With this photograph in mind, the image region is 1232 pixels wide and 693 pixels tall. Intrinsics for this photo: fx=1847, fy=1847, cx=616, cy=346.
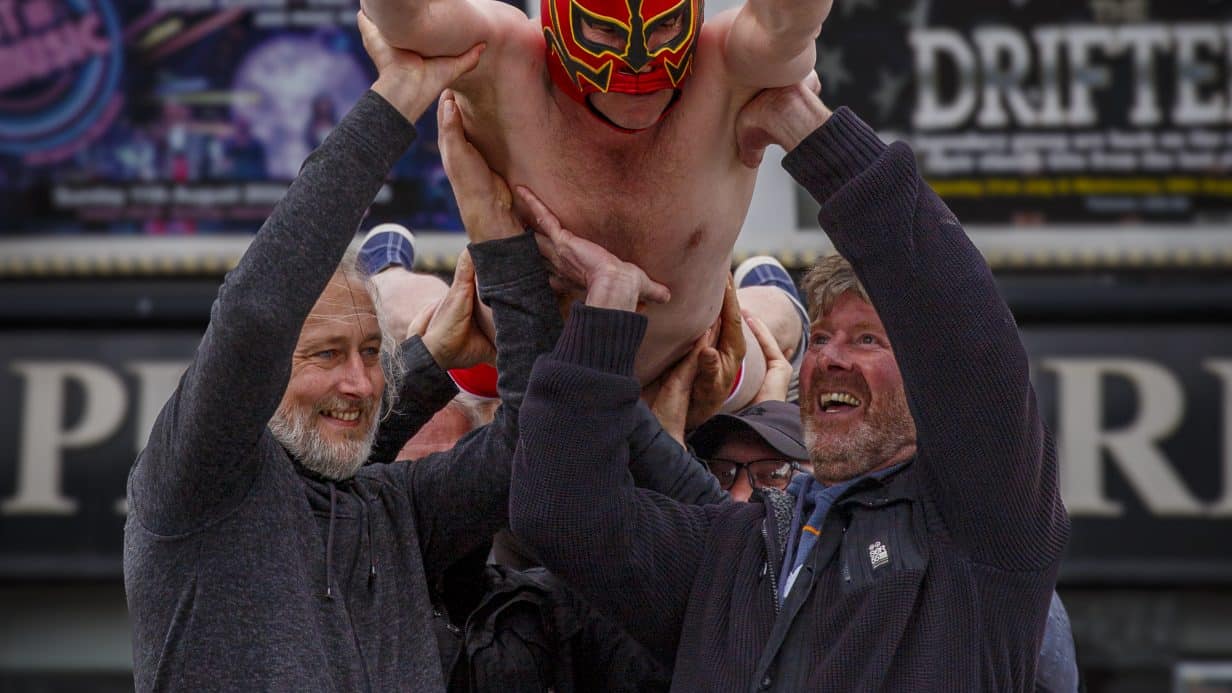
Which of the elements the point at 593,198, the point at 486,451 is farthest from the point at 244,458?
the point at 593,198

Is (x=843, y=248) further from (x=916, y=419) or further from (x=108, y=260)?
(x=108, y=260)

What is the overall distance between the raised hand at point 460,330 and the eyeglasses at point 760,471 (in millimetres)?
Answer: 452

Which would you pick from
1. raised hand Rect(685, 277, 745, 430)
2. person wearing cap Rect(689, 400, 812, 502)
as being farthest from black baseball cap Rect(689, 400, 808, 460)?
raised hand Rect(685, 277, 745, 430)

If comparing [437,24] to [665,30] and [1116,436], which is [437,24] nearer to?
[665,30]

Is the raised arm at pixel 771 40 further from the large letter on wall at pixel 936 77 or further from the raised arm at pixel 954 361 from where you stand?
the large letter on wall at pixel 936 77

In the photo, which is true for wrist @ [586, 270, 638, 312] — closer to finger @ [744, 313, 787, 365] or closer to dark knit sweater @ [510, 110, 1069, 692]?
dark knit sweater @ [510, 110, 1069, 692]

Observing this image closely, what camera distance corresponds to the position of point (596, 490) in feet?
8.26

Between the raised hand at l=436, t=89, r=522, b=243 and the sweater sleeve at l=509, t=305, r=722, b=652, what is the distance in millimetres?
334

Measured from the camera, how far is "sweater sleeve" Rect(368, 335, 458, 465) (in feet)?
9.35

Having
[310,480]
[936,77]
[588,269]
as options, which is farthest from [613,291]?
[936,77]

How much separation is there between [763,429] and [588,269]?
527 mm

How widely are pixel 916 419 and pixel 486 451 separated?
0.63 metres

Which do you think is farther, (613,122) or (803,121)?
(613,122)

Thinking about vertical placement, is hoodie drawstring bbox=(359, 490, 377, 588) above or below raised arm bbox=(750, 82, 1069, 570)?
below
